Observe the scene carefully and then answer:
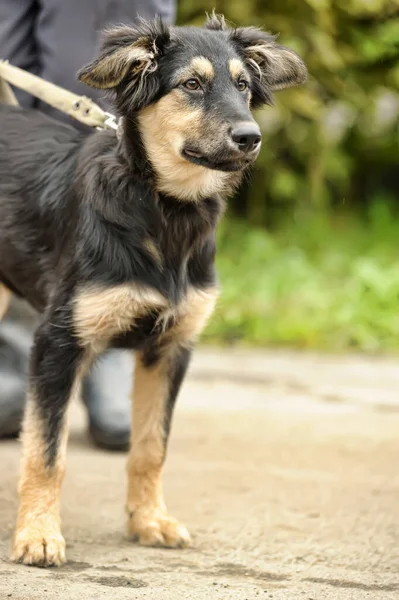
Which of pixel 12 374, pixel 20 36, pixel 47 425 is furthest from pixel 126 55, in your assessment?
pixel 12 374

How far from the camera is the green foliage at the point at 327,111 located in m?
7.52

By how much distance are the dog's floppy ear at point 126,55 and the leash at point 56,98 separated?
1.27 feet

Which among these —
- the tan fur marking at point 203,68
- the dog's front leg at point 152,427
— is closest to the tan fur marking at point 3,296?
the dog's front leg at point 152,427

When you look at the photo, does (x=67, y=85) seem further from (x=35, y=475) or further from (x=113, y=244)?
(x=35, y=475)

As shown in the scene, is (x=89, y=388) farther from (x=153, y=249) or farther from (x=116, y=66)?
(x=116, y=66)

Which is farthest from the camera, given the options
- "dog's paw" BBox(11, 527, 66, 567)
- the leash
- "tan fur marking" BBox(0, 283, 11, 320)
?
"tan fur marking" BBox(0, 283, 11, 320)

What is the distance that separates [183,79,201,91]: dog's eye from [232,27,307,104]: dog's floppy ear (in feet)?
0.93

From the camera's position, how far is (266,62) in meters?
3.51

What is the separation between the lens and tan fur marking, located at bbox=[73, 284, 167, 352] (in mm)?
3189

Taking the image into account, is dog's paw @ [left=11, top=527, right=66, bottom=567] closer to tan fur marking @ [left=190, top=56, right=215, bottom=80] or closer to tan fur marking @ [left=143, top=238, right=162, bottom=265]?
tan fur marking @ [left=143, top=238, right=162, bottom=265]

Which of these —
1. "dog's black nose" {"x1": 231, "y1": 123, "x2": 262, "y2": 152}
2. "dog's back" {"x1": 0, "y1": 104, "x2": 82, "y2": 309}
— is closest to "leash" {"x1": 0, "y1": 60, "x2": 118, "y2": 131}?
"dog's back" {"x1": 0, "y1": 104, "x2": 82, "y2": 309}

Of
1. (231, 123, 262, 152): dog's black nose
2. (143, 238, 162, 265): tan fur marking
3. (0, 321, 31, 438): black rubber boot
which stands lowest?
(0, 321, 31, 438): black rubber boot

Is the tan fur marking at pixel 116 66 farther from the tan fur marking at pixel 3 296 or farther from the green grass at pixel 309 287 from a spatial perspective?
the green grass at pixel 309 287

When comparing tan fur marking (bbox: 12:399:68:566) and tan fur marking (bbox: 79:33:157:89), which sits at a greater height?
tan fur marking (bbox: 79:33:157:89)
